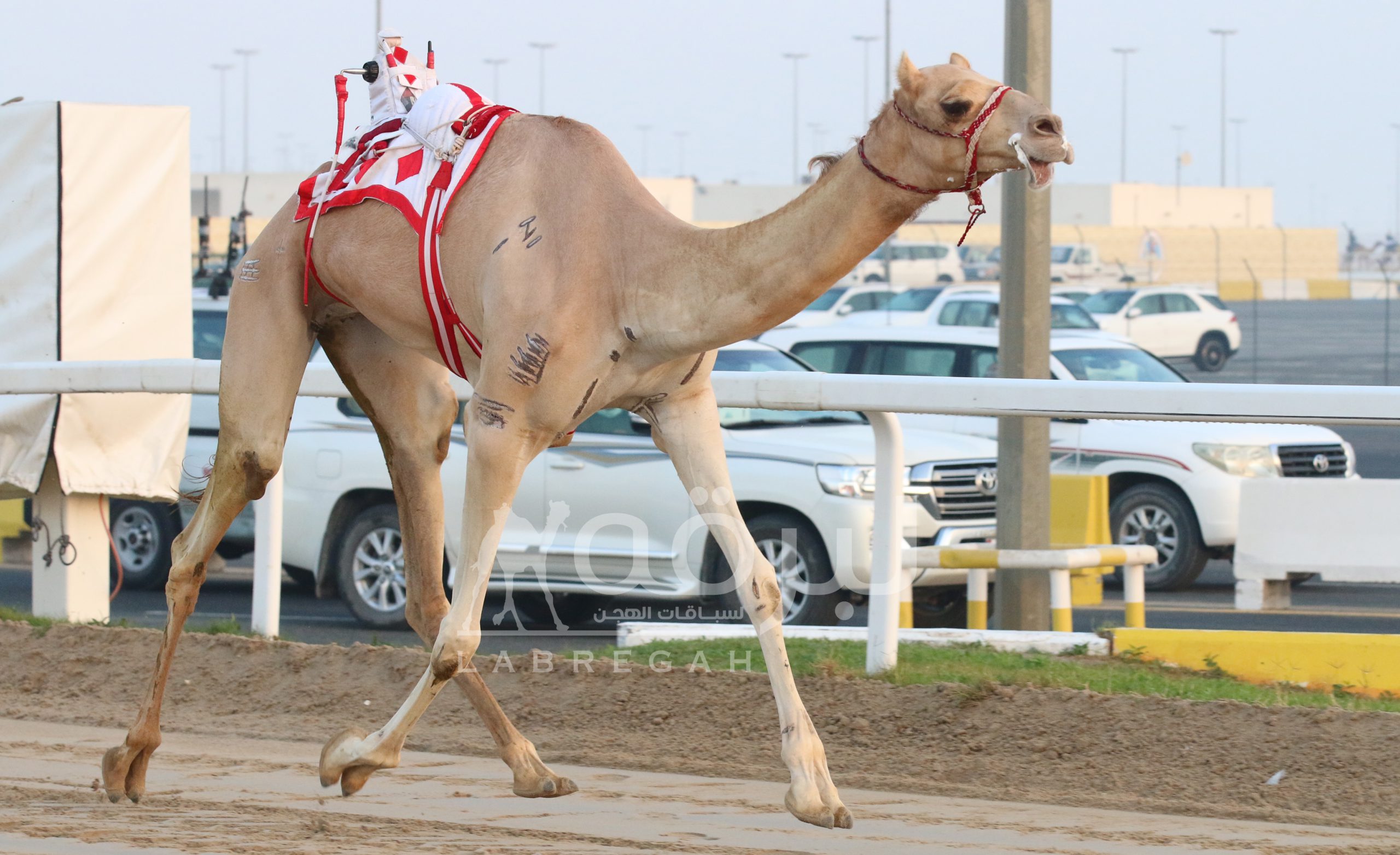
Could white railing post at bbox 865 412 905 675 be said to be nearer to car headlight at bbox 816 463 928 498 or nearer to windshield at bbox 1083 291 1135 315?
car headlight at bbox 816 463 928 498

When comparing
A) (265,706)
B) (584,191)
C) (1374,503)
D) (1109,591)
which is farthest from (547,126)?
(1109,591)

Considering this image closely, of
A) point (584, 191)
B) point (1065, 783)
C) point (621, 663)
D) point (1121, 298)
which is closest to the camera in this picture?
point (584, 191)

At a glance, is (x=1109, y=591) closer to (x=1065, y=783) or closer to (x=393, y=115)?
(x=1065, y=783)

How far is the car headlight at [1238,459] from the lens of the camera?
1430cm

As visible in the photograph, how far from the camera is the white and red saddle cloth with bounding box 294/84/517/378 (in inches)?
220

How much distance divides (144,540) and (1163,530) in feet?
25.5

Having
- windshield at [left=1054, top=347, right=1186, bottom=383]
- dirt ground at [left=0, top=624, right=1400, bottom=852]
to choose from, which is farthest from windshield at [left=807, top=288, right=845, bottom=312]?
dirt ground at [left=0, top=624, right=1400, bottom=852]

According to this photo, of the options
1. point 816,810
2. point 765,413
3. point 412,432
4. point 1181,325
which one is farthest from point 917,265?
point 816,810

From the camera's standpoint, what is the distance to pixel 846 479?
11.4m

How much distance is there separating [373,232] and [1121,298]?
37736mm

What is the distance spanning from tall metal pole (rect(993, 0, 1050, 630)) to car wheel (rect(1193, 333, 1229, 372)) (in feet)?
106

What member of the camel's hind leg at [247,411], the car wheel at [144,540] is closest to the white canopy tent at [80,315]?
the camel's hind leg at [247,411]

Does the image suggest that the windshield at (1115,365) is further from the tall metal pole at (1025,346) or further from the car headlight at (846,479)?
the tall metal pole at (1025,346)

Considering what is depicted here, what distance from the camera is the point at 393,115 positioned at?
6086 mm
